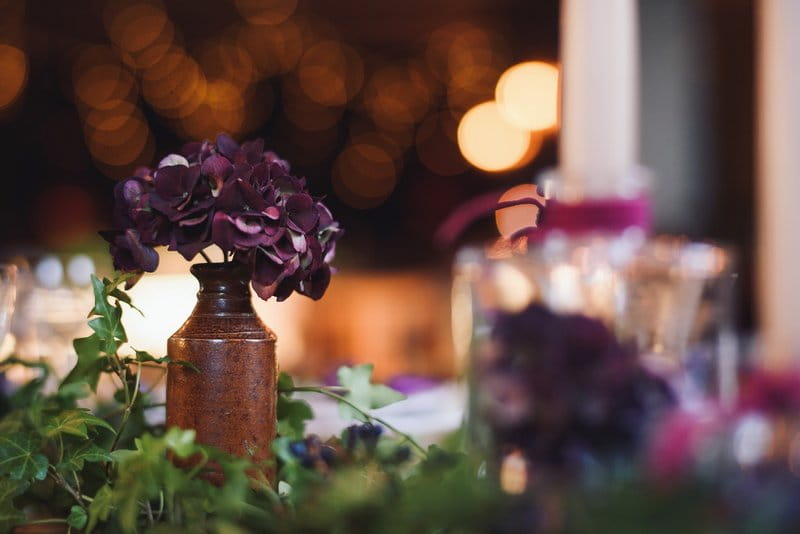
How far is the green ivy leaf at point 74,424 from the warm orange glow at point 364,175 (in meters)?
4.41

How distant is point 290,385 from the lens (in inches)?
24.2

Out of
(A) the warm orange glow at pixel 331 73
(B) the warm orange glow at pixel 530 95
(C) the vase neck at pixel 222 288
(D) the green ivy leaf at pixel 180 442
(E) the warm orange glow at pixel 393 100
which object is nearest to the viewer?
Result: (D) the green ivy leaf at pixel 180 442

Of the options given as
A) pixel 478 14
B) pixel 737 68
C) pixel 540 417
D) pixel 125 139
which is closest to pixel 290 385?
pixel 540 417

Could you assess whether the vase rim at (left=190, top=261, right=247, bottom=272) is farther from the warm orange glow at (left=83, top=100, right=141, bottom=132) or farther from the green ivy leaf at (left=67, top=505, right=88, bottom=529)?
the warm orange glow at (left=83, top=100, right=141, bottom=132)

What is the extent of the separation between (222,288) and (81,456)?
13cm

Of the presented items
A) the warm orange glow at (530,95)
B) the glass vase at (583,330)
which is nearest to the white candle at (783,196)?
the glass vase at (583,330)

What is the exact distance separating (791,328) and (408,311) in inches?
186

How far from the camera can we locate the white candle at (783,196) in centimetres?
31

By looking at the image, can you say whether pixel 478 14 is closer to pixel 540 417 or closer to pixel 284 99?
pixel 284 99

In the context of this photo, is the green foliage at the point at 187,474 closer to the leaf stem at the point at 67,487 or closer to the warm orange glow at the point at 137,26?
the leaf stem at the point at 67,487

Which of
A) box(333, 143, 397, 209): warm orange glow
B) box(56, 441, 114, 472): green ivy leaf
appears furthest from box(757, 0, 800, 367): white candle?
box(333, 143, 397, 209): warm orange glow

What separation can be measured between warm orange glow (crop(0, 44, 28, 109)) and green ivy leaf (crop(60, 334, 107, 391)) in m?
4.11

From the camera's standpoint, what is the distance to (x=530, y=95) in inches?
160

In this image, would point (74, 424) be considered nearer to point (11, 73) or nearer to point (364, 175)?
point (11, 73)
